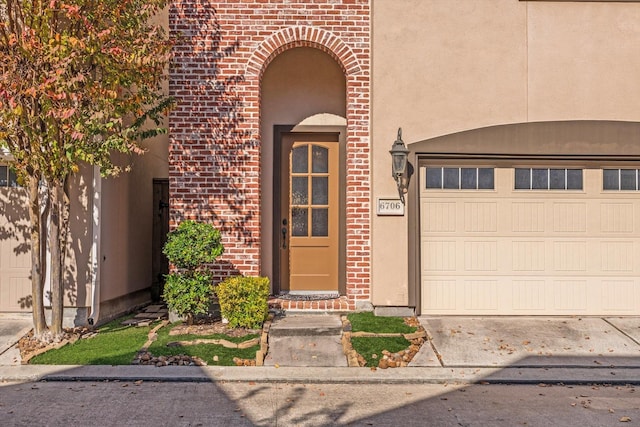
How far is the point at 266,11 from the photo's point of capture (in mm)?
8320

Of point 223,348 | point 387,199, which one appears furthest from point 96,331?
point 387,199

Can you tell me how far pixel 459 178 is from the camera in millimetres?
8391

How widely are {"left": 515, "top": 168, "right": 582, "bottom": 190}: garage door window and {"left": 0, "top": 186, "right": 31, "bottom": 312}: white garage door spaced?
7497 millimetres

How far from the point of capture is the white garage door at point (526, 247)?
329 inches

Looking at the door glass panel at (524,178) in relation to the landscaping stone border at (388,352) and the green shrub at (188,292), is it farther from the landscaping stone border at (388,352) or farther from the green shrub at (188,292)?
the green shrub at (188,292)

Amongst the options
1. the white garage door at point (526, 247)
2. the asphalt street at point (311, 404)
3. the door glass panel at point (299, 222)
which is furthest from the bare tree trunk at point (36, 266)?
the white garage door at point (526, 247)

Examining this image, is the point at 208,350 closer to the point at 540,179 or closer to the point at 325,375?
the point at 325,375

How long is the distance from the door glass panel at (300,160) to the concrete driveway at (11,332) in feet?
15.2

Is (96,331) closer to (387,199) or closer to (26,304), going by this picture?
(26,304)

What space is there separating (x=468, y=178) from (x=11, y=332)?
6.93 metres

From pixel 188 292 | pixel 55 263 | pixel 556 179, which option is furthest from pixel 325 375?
pixel 556 179

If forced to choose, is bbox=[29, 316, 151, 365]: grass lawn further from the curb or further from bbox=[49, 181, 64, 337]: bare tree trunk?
bbox=[49, 181, 64, 337]: bare tree trunk

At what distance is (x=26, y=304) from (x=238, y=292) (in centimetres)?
341

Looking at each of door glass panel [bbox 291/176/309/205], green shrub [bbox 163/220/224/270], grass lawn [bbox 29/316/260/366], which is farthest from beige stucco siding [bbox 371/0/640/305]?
grass lawn [bbox 29/316/260/366]
